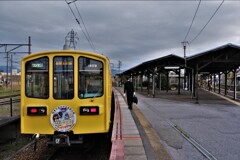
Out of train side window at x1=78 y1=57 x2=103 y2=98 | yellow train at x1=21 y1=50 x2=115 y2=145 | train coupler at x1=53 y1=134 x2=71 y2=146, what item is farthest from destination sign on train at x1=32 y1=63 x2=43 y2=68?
train coupler at x1=53 y1=134 x2=71 y2=146

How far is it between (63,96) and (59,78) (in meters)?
0.42

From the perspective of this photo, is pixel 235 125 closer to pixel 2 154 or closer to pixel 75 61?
pixel 75 61

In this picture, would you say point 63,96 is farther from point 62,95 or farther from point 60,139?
point 60,139

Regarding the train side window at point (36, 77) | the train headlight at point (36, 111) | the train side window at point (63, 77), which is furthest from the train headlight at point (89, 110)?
the train side window at point (36, 77)

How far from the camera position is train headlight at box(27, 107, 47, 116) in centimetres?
635

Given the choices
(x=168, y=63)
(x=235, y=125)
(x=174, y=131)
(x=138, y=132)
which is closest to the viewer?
(x=138, y=132)

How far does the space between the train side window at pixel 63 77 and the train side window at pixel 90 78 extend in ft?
0.66

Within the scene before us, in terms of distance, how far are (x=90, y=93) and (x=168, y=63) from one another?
59.5 ft

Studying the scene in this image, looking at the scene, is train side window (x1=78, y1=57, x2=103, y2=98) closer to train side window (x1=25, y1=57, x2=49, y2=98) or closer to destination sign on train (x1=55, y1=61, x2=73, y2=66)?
destination sign on train (x1=55, y1=61, x2=73, y2=66)

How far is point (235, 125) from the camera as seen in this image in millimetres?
9727

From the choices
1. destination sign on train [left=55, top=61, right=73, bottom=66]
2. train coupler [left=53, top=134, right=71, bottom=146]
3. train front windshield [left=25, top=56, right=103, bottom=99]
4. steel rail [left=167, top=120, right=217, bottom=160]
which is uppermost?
destination sign on train [left=55, top=61, right=73, bottom=66]

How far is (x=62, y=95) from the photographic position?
6.47 m

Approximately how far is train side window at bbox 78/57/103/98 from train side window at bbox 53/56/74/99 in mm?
202

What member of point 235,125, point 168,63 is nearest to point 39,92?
point 235,125
